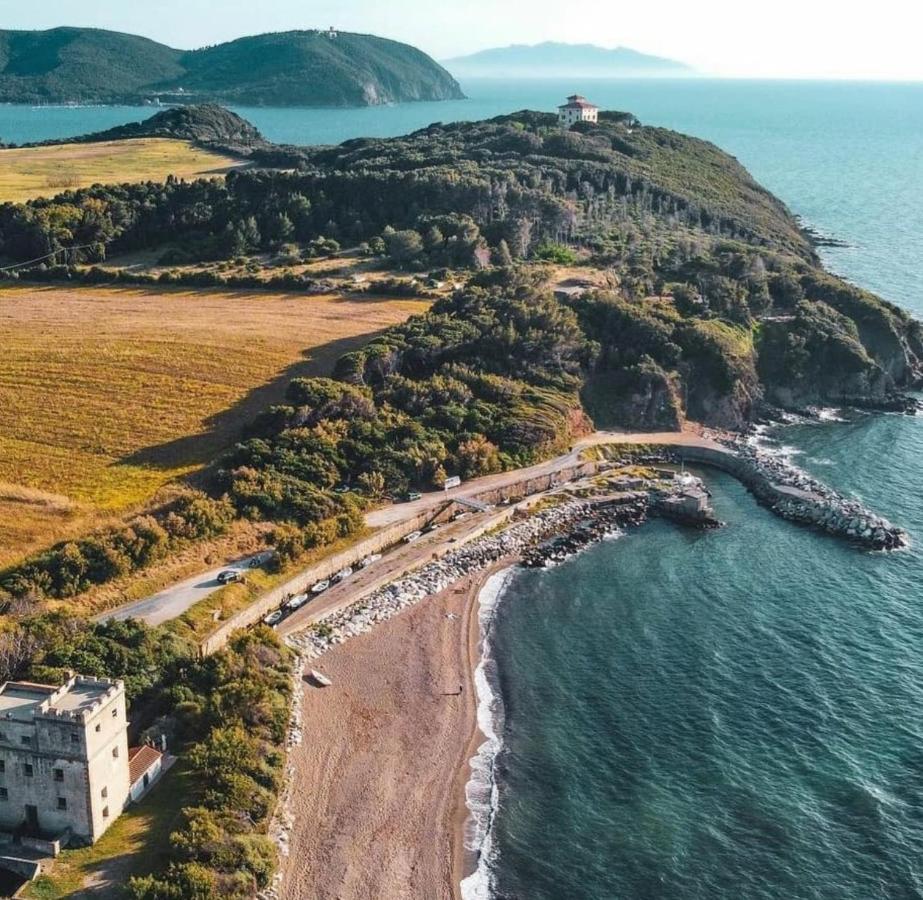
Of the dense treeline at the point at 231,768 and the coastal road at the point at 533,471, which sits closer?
the dense treeline at the point at 231,768

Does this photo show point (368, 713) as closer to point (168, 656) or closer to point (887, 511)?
point (168, 656)

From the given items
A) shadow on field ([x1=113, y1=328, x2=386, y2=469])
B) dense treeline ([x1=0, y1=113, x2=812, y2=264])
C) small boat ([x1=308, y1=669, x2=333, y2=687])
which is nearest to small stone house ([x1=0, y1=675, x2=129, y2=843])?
small boat ([x1=308, y1=669, x2=333, y2=687])

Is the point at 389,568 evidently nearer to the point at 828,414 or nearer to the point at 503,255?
the point at 828,414

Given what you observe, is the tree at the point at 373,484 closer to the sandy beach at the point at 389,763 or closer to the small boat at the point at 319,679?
the sandy beach at the point at 389,763

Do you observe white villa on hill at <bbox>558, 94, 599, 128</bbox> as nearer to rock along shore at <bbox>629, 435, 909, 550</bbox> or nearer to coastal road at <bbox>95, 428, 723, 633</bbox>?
rock along shore at <bbox>629, 435, 909, 550</bbox>

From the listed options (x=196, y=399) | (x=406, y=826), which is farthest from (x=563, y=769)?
(x=196, y=399)

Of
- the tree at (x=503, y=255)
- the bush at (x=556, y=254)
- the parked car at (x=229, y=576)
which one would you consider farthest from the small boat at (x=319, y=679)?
the bush at (x=556, y=254)

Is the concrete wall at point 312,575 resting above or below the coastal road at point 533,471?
below
